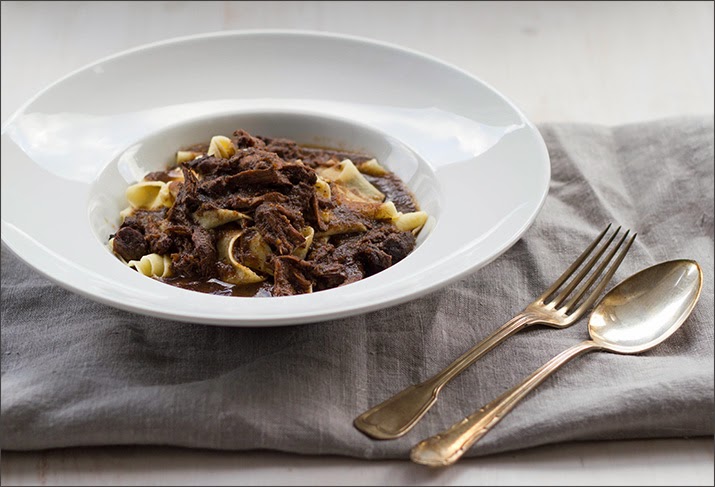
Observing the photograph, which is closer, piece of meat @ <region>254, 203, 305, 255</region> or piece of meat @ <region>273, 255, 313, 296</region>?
piece of meat @ <region>273, 255, 313, 296</region>

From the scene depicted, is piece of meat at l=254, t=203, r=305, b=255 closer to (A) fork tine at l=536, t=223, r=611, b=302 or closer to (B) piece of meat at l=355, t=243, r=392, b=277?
(B) piece of meat at l=355, t=243, r=392, b=277

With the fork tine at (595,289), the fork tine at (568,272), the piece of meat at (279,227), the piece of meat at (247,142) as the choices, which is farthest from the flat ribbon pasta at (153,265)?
the fork tine at (595,289)

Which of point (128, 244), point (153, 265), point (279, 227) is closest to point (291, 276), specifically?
point (279, 227)

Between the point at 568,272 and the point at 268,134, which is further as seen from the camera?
the point at 268,134

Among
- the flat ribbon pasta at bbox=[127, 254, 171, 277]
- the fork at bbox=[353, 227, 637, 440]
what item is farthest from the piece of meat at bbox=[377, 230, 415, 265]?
the flat ribbon pasta at bbox=[127, 254, 171, 277]

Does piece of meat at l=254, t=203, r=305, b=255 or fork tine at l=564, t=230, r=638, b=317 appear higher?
piece of meat at l=254, t=203, r=305, b=255

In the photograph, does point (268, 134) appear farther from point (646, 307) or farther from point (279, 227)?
point (646, 307)
